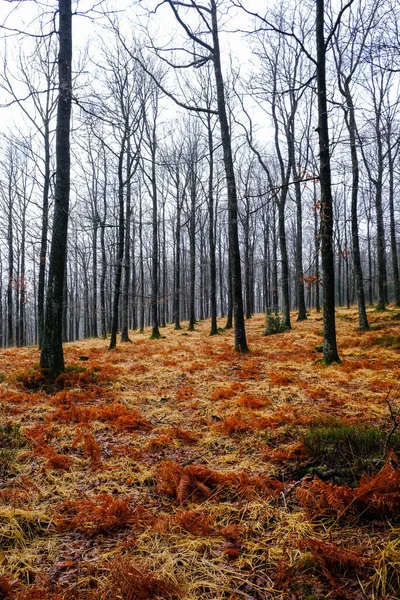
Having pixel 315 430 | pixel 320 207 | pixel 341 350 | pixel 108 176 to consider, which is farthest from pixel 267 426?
pixel 108 176

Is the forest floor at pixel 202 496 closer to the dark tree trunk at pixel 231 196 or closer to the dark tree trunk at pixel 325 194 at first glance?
the dark tree trunk at pixel 325 194

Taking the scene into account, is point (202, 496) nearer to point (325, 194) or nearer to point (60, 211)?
point (60, 211)

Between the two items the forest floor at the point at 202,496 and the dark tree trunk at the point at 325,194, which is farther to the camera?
the dark tree trunk at the point at 325,194

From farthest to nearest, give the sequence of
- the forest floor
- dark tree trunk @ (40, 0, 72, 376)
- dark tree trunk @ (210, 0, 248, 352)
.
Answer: dark tree trunk @ (210, 0, 248, 352)
dark tree trunk @ (40, 0, 72, 376)
the forest floor

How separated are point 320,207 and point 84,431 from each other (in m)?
6.34

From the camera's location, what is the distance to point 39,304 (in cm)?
1340

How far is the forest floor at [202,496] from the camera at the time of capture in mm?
1682

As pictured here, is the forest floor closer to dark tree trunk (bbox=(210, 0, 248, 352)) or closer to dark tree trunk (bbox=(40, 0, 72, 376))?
dark tree trunk (bbox=(40, 0, 72, 376))

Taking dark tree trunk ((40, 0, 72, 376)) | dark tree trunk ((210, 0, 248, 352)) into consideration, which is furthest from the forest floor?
dark tree trunk ((210, 0, 248, 352))

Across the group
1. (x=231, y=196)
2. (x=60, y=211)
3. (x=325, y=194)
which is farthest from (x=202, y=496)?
(x=231, y=196)

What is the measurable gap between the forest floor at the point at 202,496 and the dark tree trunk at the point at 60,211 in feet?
4.32

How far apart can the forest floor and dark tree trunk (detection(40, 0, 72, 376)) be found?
1318 millimetres

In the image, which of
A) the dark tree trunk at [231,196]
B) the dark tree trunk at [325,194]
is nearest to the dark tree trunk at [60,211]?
the dark tree trunk at [231,196]

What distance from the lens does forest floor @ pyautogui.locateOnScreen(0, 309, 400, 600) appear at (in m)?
1.68
